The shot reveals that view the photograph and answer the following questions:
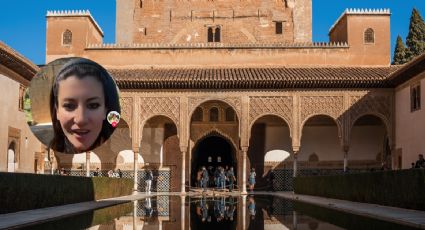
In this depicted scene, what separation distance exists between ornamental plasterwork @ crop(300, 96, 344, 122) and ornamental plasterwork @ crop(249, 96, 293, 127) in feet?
1.81

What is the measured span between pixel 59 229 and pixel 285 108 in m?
15.9

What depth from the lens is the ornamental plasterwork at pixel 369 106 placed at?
2177 cm

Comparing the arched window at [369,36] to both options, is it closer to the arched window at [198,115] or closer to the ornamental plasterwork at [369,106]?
the ornamental plasterwork at [369,106]

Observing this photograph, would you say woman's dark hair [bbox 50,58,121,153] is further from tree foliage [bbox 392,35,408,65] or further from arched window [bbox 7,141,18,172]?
tree foliage [bbox 392,35,408,65]

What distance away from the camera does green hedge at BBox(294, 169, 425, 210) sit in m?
10.2

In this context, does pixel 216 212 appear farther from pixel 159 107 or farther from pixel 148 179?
pixel 148 179

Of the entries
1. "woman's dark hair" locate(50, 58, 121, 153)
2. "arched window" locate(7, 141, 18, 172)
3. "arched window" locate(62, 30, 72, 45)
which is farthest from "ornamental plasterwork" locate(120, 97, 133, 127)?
"woman's dark hair" locate(50, 58, 121, 153)

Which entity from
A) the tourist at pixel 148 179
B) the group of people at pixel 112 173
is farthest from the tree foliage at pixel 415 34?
the group of people at pixel 112 173

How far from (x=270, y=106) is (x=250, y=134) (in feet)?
5.09

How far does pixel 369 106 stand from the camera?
861 inches

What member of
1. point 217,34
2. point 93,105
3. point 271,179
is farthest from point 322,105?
point 93,105

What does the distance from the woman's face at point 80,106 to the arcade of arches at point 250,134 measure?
20.5 m

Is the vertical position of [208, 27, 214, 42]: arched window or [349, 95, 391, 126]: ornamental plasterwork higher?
[208, 27, 214, 42]: arched window

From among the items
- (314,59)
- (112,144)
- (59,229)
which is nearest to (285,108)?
(314,59)
